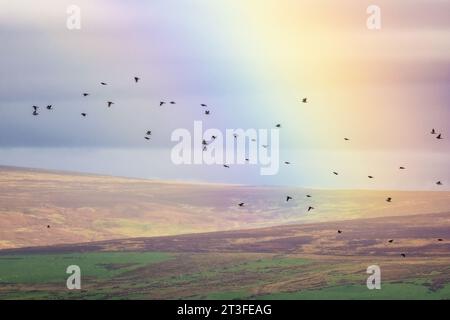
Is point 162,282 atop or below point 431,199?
below

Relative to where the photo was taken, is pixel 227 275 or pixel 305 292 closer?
pixel 305 292

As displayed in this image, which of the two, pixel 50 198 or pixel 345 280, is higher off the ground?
pixel 50 198

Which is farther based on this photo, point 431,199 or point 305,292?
point 431,199
